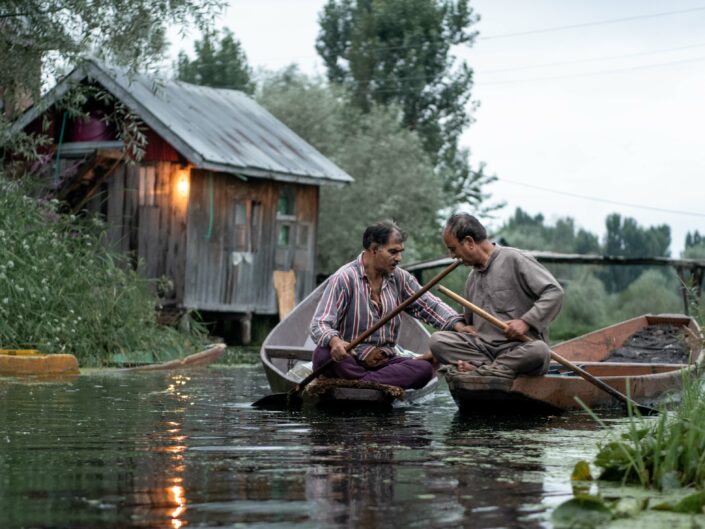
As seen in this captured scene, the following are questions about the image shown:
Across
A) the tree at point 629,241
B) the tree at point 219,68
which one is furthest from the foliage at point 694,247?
the tree at point 219,68

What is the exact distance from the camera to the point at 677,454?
5441 mm

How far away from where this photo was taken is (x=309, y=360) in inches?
440

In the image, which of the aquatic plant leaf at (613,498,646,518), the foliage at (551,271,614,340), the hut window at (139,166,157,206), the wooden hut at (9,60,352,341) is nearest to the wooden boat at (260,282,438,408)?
the aquatic plant leaf at (613,498,646,518)

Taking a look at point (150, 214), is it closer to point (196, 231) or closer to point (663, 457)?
point (196, 231)

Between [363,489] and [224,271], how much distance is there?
18.1 meters

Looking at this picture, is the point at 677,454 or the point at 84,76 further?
the point at 84,76

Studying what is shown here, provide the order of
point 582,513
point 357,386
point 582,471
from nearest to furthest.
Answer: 1. point 582,513
2. point 582,471
3. point 357,386

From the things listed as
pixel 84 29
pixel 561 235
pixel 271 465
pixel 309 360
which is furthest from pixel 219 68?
pixel 271 465

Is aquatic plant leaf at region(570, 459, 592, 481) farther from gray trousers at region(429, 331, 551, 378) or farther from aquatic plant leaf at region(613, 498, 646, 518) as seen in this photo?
gray trousers at region(429, 331, 551, 378)

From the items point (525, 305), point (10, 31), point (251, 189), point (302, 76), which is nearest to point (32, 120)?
point (251, 189)

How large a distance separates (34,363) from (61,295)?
1.96 meters

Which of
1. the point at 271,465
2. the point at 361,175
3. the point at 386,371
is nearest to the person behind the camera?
the point at 271,465

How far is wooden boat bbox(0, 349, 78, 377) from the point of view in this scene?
12945 millimetres

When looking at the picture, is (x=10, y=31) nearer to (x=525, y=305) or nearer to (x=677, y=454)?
(x=525, y=305)
